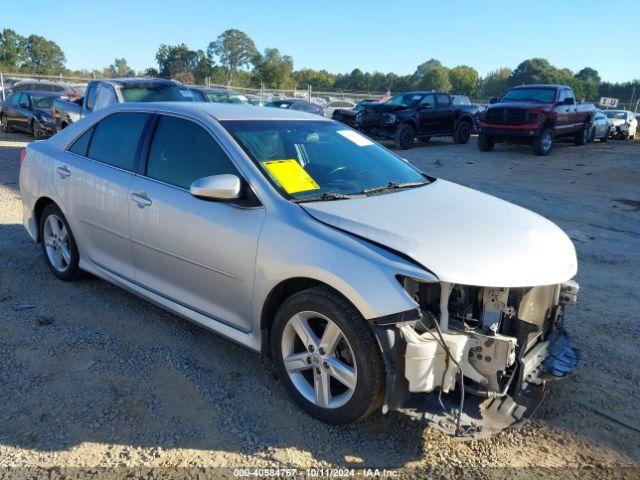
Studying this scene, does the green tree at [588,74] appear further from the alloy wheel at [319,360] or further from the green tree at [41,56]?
the alloy wheel at [319,360]

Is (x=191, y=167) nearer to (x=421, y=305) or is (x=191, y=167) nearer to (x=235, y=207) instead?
(x=235, y=207)

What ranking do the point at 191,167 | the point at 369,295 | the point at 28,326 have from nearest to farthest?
the point at 369,295 < the point at 191,167 < the point at 28,326

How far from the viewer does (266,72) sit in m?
67.1

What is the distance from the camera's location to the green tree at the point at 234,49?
3076 inches

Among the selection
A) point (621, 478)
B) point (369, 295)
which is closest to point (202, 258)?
point (369, 295)

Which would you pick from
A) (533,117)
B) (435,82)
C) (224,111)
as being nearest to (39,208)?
(224,111)

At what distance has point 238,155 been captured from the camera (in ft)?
10.7

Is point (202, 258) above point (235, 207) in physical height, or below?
below

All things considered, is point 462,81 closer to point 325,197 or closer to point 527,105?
point 527,105

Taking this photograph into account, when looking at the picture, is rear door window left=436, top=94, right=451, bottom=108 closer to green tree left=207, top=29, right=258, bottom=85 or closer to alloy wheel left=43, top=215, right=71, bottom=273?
alloy wheel left=43, top=215, right=71, bottom=273

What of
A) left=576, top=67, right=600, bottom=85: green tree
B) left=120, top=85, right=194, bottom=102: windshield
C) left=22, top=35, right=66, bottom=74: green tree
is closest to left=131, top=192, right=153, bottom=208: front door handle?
left=120, top=85, right=194, bottom=102: windshield

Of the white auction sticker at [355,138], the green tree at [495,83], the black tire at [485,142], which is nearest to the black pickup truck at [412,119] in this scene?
the black tire at [485,142]

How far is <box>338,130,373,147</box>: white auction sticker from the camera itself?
4.08 meters

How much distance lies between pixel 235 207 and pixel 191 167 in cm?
59
